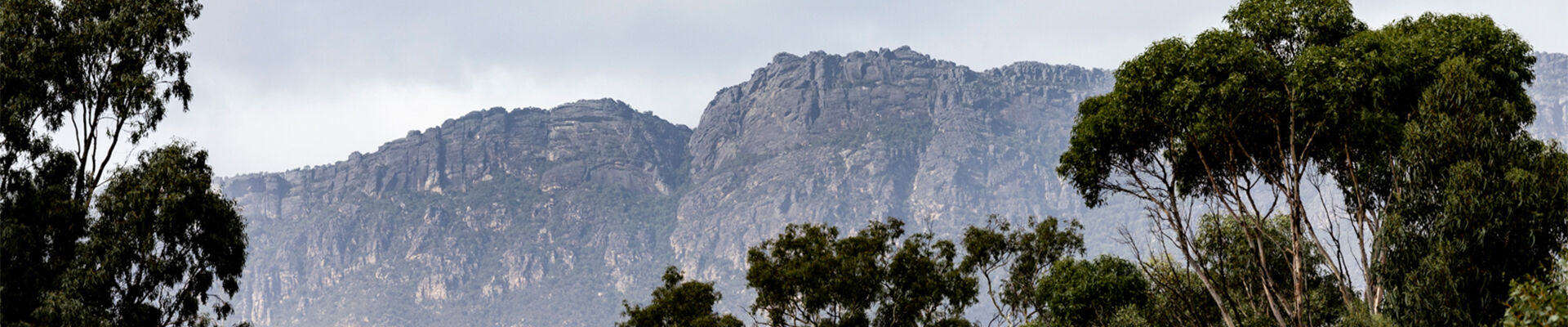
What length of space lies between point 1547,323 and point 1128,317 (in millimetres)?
17902

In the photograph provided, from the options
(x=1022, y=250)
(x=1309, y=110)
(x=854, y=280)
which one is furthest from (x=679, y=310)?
(x=1309, y=110)

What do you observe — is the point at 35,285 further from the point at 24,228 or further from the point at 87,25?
the point at 87,25

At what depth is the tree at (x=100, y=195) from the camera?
18828 millimetres

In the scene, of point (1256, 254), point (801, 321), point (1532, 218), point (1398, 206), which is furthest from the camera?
point (801, 321)

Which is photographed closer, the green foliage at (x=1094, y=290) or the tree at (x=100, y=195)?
the tree at (x=100, y=195)

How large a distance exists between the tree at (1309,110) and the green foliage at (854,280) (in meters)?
17.4

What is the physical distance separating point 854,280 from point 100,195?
2147cm

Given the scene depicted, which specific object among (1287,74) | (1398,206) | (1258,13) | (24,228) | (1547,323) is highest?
(1258,13)

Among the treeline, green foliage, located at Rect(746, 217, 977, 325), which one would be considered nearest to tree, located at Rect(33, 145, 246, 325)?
the treeline

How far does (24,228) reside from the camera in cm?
1847

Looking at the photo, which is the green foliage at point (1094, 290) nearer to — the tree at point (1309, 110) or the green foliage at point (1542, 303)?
the tree at point (1309, 110)

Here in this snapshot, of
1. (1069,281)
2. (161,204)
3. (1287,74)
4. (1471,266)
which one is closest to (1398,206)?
(1471,266)

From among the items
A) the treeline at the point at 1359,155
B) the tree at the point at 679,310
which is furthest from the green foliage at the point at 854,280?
the treeline at the point at 1359,155

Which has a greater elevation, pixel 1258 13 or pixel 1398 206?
pixel 1258 13
